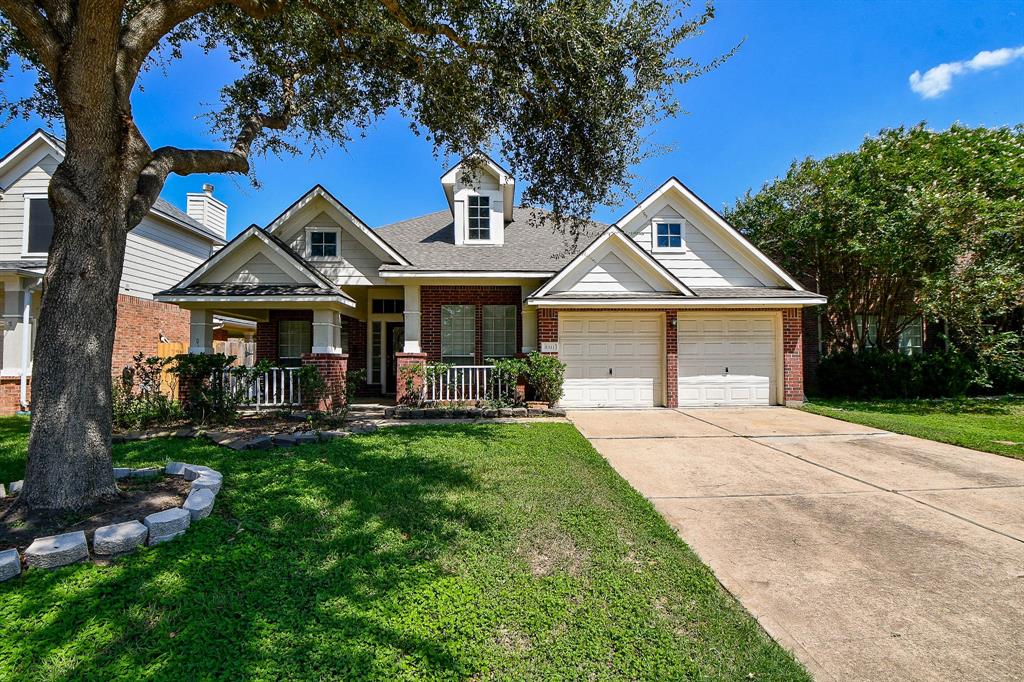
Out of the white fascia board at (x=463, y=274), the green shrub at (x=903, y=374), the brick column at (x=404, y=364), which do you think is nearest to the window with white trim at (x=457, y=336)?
the white fascia board at (x=463, y=274)

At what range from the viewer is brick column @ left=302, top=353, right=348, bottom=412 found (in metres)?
9.99

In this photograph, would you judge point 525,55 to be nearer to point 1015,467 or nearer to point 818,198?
point 1015,467

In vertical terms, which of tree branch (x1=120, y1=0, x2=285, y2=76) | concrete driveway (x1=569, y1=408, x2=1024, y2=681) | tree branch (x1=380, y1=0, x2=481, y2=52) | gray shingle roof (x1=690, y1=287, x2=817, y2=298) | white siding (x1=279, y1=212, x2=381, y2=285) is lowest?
concrete driveway (x1=569, y1=408, x2=1024, y2=681)

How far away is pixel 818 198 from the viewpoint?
46.5 feet

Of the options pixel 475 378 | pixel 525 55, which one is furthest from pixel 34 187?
pixel 525 55

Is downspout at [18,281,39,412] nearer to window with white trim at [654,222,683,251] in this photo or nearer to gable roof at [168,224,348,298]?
gable roof at [168,224,348,298]

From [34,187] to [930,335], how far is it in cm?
2958

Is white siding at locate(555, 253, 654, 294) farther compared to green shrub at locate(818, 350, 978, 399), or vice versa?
green shrub at locate(818, 350, 978, 399)

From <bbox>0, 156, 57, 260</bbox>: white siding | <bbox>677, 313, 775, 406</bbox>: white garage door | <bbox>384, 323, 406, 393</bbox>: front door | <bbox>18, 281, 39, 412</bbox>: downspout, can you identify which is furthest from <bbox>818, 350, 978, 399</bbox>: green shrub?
<bbox>0, 156, 57, 260</bbox>: white siding

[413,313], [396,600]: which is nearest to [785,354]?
[413,313]

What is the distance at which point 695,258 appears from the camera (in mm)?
13141

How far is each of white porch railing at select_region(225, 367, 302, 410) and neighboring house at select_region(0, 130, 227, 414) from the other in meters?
6.37

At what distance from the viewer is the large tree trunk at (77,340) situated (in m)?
4.07

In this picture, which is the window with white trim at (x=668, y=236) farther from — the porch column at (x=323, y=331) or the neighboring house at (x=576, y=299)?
the porch column at (x=323, y=331)
